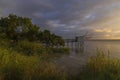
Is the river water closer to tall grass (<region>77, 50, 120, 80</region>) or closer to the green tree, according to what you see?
tall grass (<region>77, 50, 120, 80</region>)

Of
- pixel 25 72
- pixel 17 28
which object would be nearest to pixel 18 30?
pixel 17 28

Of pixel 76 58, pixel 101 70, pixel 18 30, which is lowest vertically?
pixel 76 58

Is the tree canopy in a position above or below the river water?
above

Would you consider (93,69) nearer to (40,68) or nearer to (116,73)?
(116,73)

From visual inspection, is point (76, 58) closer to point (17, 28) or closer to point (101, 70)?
point (17, 28)

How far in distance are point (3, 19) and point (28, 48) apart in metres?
11.3

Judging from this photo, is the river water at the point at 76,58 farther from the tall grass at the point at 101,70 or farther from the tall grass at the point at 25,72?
the tall grass at the point at 25,72

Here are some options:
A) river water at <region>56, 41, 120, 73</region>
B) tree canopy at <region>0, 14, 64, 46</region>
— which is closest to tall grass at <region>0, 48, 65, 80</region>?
river water at <region>56, 41, 120, 73</region>

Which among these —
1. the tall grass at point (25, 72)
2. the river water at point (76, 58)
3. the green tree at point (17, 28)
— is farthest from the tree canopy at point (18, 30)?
the tall grass at point (25, 72)

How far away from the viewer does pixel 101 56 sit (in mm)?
9086

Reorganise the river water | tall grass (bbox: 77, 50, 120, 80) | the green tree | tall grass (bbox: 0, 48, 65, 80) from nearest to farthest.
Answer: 1. tall grass (bbox: 77, 50, 120, 80)
2. tall grass (bbox: 0, 48, 65, 80)
3. the river water
4. the green tree

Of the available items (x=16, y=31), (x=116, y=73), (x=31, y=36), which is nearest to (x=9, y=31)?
(x=16, y=31)

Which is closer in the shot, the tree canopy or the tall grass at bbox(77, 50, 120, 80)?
the tall grass at bbox(77, 50, 120, 80)

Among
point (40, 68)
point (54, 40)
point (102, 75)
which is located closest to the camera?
point (102, 75)
